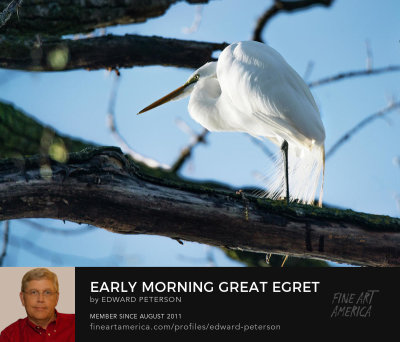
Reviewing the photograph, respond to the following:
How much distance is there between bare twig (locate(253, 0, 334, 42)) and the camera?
3.16 meters

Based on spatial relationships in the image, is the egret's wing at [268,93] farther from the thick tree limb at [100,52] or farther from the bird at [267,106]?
the thick tree limb at [100,52]

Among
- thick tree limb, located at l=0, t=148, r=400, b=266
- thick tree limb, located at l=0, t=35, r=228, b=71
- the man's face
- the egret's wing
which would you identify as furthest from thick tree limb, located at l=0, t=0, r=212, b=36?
the man's face

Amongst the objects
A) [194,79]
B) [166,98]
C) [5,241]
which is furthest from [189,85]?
[5,241]

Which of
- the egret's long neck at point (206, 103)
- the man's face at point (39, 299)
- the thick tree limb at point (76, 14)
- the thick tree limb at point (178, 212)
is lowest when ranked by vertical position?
the man's face at point (39, 299)

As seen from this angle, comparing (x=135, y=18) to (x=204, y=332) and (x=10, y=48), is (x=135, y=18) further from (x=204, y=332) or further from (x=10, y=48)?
(x=204, y=332)

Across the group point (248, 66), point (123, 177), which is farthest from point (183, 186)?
point (248, 66)

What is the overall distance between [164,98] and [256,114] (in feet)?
2.55

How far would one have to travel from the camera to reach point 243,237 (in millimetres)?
1904

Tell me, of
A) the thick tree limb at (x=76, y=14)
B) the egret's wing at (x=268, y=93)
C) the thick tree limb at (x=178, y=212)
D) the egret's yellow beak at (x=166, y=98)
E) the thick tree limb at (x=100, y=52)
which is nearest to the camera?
the thick tree limb at (x=178, y=212)

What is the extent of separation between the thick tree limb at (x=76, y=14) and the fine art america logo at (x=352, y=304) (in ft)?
7.11

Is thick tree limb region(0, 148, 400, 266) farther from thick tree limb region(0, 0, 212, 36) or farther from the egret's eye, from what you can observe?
thick tree limb region(0, 0, 212, 36)

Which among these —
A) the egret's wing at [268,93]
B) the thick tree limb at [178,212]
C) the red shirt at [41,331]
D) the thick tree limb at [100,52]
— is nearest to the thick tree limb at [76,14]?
the thick tree limb at [100,52]

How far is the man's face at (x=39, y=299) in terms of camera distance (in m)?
1.69

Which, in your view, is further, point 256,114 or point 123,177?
point 256,114
